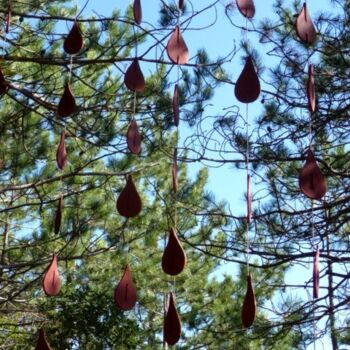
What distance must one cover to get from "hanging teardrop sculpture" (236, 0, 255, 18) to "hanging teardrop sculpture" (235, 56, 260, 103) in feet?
0.24

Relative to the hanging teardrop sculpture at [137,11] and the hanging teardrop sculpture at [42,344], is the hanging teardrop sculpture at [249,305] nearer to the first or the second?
the hanging teardrop sculpture at [42,344]

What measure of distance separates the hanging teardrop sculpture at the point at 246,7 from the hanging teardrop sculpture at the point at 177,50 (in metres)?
0.09

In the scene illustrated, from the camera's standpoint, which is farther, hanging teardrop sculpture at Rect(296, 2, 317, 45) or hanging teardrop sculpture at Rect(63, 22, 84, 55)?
hanging teardrop sculpture at Rect(63, 22, 84, 55)

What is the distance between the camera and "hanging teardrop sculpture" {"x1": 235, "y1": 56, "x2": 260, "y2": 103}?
892 mm

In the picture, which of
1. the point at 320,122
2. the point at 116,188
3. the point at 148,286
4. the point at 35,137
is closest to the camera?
the point at 320,122

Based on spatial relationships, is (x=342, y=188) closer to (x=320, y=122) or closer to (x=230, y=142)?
(x=320, y=122)

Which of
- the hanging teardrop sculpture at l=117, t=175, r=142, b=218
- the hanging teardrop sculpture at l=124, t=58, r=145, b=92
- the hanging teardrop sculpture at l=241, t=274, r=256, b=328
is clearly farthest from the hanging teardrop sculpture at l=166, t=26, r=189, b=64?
the hanging teardrop sculpture at l=241, t=274, r=256, b=328

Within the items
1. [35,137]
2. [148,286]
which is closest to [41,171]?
[35,137]

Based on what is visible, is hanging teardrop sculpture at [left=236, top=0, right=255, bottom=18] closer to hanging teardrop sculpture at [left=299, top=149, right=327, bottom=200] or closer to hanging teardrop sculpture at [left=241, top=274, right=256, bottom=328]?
hanging teardrop sculpture at [left=299, top=149, right=327, bottom=200]

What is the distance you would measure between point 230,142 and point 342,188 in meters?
0.50

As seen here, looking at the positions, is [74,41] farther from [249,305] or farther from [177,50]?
[249,305]

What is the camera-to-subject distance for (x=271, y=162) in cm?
289

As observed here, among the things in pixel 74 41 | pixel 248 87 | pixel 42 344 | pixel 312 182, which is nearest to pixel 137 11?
pixel 74 41

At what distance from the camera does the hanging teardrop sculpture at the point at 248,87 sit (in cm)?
89
